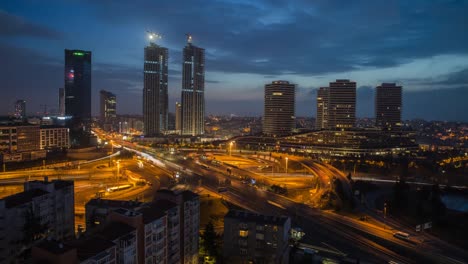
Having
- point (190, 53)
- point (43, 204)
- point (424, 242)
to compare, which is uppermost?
point (190, 53)

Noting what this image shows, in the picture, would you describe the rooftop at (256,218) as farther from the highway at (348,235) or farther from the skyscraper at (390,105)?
the skyscraper at (390,105)

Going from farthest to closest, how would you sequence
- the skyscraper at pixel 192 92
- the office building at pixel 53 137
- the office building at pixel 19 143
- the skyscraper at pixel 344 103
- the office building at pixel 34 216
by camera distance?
the skyscraper at pixel 192 92 → the skyscraper at pixel 344 103 → the office building at pixel 53 137 → the office building at pixel 19 143 → the office building at pixel 34 216

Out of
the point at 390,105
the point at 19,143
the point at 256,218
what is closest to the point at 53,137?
the point at 19,143

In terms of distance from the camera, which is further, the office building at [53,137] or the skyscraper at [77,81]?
the skyscraper at [77,81]

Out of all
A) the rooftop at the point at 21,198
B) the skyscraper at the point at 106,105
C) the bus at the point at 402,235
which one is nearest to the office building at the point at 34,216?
the rooftop at the point at 21,198

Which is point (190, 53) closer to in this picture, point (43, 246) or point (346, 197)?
point (346, 197)

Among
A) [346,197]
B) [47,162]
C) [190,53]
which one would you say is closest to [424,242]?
[346,197]
